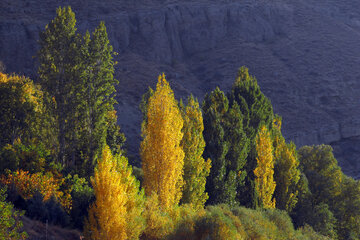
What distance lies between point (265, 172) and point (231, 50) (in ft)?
190

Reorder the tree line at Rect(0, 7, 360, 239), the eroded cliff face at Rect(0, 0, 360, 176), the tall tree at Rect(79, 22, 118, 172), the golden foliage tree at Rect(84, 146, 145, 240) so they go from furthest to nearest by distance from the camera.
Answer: the eroded cliff face at Rect(0, 0, 360, 176) → the tall tree at Rect(79, 22, 118, 172) → the tree line at Rect(0, 7, 360, 239) → the golden foliage tree at Rect(84, 146, 145, 240)

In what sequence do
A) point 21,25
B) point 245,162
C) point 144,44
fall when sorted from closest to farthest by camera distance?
point 245,162
point 21,25
point 144,44

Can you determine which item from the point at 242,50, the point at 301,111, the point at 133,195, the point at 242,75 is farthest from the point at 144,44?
the point at 133,195

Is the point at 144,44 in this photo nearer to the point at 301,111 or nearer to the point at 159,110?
the point at 301,111

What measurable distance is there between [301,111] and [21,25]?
5150cm

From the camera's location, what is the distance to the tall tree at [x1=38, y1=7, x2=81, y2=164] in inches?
1071

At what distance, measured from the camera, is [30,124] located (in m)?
28.2

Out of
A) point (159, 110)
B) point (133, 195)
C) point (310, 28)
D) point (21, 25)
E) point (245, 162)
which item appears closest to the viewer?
point (133, 195)

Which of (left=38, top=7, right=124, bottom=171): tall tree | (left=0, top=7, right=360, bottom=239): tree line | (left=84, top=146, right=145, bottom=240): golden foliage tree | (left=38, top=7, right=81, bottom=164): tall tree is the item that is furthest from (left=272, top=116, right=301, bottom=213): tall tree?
(left=84, top=146, right=145, bottom=240): golden foliage tree

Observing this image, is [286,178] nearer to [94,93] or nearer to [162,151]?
[162,151]

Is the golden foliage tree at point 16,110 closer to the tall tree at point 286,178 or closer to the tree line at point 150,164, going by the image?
the tree line at point 150,164

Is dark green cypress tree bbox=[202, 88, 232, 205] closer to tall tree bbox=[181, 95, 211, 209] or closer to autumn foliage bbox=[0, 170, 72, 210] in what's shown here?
tall tree bbox=[181, 95, 211, 209]

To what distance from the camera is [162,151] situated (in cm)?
2414

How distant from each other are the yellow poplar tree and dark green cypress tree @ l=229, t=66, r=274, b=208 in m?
0.60
